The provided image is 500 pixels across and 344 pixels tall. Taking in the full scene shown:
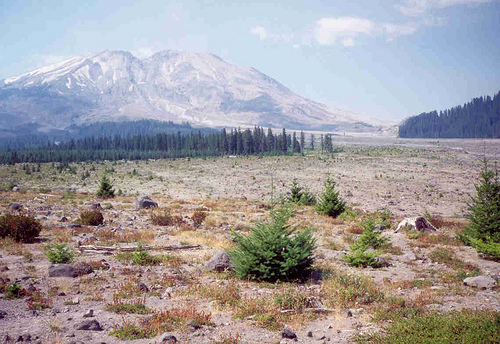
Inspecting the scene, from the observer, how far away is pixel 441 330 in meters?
6.90

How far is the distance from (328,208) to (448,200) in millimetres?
20155

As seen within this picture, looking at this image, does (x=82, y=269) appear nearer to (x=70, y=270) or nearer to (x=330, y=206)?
(x=70, y=270)

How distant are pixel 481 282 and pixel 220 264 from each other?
851cm

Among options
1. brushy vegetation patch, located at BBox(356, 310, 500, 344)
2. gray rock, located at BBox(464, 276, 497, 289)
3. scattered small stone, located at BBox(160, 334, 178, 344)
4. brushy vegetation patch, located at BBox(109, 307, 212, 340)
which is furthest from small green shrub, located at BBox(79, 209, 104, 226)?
gray rock, located at BBox(464, 276, 497, 289)

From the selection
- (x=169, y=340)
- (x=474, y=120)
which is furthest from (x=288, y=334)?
(x=474, y=120)

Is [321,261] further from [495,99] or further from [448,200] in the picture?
[495,99]

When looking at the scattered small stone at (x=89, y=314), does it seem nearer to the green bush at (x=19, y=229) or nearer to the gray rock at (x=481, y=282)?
the green bush at (x=19, y=229)

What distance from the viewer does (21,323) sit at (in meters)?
7.55

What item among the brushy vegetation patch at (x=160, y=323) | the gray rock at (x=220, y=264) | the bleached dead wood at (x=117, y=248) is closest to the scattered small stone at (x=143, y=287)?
the brushy vegetation patch at (x=160, y=323)

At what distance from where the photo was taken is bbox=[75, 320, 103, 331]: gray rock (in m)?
7.44

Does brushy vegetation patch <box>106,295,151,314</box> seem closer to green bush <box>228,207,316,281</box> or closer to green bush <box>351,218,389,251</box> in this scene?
green bush <box>228,207,316,281</box>

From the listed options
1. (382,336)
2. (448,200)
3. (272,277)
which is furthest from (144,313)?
(448,200)

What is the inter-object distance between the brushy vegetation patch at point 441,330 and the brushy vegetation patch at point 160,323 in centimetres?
370

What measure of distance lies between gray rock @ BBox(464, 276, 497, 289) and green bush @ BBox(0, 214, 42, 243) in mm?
17732
